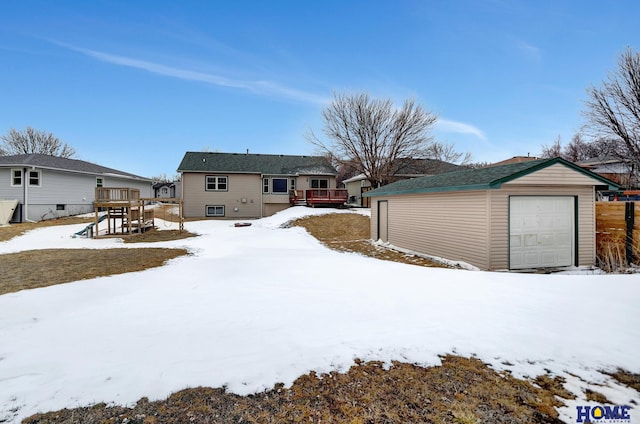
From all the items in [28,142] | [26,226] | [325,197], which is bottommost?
[26,226]

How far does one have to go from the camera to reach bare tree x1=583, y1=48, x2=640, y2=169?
53.9 ft

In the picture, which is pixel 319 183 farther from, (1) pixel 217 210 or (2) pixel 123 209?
(2) pixel 123 209

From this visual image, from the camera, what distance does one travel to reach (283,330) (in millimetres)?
3938

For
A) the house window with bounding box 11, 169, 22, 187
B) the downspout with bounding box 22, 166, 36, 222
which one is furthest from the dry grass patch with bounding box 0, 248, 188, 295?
the house window with bounding box 11, 169, 22, 187

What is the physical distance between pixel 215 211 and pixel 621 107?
93.6 feet

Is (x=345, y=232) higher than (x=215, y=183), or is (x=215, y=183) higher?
(x=215, y=183)

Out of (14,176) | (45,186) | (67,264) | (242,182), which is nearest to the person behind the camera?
(67,264)

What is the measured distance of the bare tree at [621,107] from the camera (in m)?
16.4

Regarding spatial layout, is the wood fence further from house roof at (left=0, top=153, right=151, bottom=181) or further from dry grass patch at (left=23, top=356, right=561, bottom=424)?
house roof at (left=0, top=153, right=151, bottom=181)

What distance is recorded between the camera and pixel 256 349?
11.2ft

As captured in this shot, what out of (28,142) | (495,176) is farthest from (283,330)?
(28,142)

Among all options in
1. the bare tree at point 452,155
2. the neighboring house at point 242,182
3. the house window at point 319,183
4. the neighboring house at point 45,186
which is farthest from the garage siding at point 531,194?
the neighboring house at point 45,186

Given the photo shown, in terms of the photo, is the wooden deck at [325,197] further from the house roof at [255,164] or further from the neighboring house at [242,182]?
the house roof at [255,164]

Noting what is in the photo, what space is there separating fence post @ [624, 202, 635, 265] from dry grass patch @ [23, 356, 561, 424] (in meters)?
10.2
